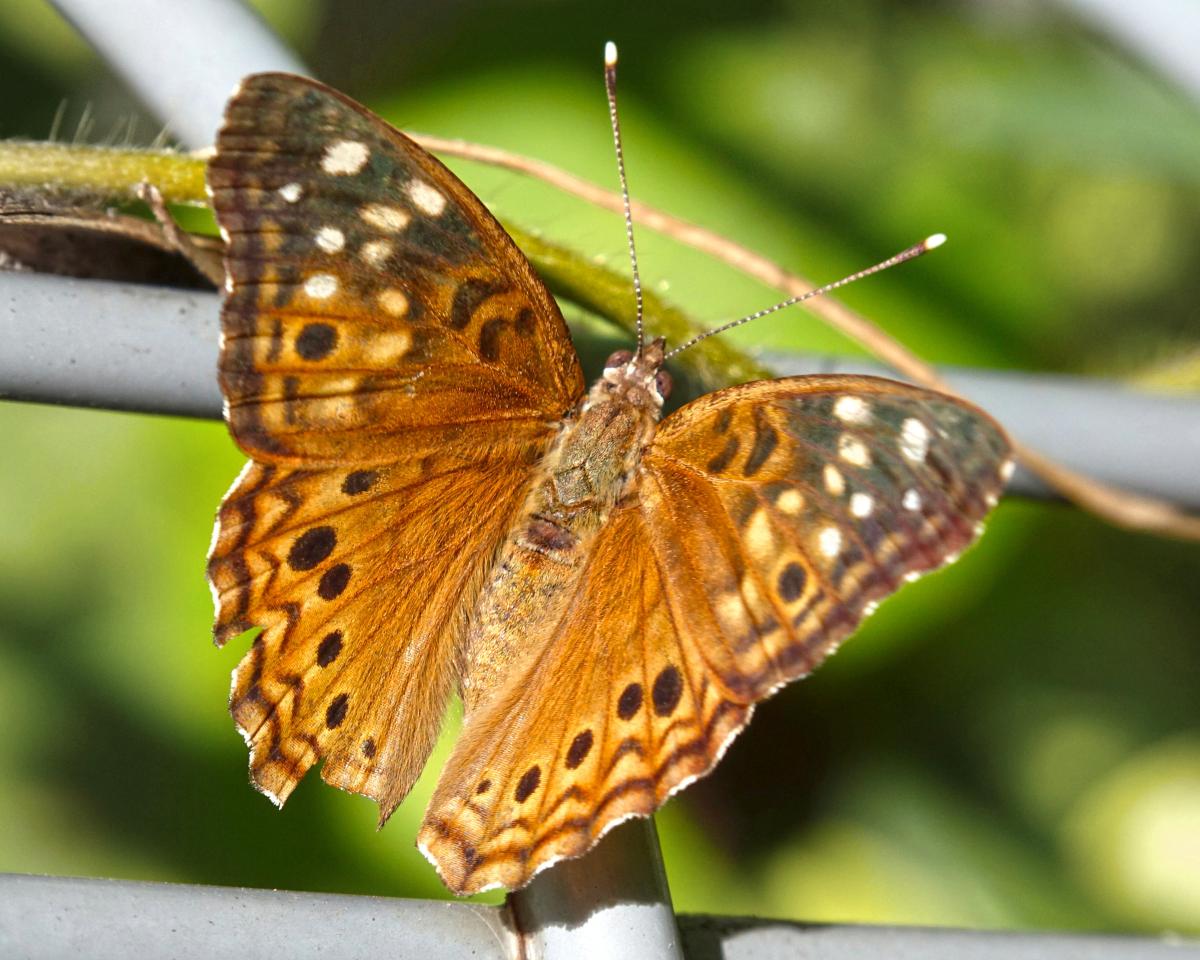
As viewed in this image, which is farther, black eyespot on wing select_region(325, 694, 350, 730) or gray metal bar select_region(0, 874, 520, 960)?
black eyespot on wing select_region(325, 694, 350, 730)

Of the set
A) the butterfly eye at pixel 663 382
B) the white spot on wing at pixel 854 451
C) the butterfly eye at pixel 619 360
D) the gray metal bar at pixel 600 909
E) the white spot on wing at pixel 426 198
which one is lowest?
the gray metal bar at pixel 600 909

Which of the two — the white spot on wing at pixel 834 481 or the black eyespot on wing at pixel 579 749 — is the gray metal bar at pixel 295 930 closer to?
the black eyespot on wing at pixel 579 749

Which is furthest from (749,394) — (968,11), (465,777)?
(968,11)

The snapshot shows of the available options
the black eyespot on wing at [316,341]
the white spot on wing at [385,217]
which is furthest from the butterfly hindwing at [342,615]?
the white spot on wing at [385,217]

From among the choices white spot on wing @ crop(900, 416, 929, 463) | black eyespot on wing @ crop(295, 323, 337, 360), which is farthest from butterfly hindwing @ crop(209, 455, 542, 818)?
white spot on wing @ crop(900, 416, 929, 463)

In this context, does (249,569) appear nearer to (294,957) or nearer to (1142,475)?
(294,957)

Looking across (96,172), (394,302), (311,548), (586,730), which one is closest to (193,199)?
(96,172)

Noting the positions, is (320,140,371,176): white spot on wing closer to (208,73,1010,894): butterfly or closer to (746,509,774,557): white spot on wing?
(208,73,1010,894): butterfly
